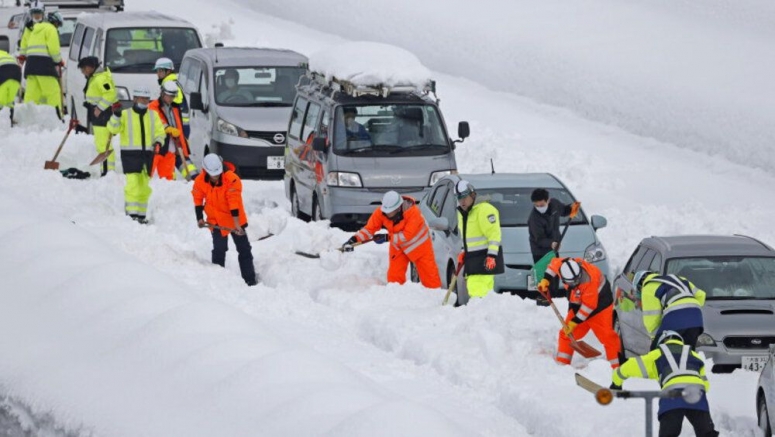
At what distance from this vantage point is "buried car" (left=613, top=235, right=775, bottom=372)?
13180 mm

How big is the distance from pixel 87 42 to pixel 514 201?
37.3ft

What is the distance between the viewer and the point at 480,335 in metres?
13.6

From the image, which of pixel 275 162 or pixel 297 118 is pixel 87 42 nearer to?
pixel 275 162

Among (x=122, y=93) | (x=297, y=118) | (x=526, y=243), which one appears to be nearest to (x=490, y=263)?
(x=526, y=243)

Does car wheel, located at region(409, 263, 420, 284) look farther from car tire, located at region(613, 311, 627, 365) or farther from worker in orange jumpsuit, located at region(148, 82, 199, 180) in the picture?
worker in orange jumpsuit, located at region(148, 82, 199, 180)

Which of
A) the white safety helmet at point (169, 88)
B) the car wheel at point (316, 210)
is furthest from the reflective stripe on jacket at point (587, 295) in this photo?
the white safety helmet at point (169, 88)

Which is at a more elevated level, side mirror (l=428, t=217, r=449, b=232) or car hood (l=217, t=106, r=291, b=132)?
side mirror (l=428, t=217, r=449, b=232)

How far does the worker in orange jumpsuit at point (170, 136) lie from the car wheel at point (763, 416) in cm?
1086

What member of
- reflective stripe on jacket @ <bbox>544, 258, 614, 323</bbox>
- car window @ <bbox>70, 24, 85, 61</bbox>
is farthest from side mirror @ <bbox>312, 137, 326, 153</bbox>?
car window @ <bbox>70, 24, 85, 61</bbox>

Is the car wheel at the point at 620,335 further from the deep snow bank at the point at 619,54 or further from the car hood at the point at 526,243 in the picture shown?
the deep snow bank at the point at 619,54

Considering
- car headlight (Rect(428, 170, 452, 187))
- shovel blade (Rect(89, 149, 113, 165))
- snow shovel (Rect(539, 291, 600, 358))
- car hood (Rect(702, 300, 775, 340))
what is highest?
car hood (Rect(702, 300, 775, 340))

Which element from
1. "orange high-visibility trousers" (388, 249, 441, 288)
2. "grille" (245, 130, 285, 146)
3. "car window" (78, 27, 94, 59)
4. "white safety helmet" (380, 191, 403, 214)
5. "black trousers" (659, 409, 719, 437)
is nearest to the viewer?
"black trousers" (659, 409, 719, 437)

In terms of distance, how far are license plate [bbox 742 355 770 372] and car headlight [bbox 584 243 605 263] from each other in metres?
3.20

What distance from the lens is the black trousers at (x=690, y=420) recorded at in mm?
10250
